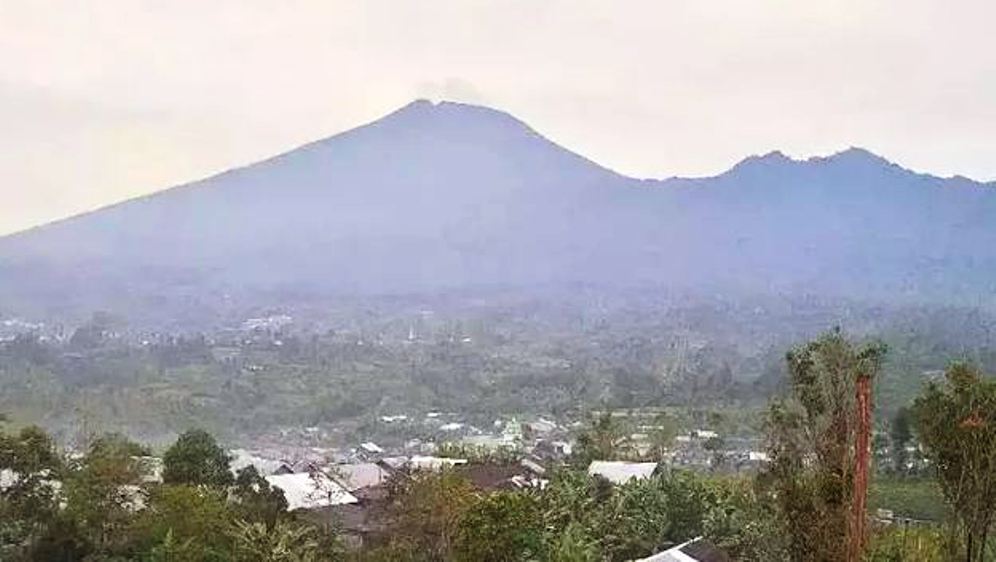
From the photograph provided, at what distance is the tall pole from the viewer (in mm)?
7832

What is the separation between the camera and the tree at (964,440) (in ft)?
29.6

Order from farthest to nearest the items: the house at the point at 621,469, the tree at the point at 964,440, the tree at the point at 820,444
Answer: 1. the house at the point at 621,469
2. the tree at the point at 964,440
3. the tree at the point at 820,444

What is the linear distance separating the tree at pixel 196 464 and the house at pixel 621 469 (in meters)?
6.24

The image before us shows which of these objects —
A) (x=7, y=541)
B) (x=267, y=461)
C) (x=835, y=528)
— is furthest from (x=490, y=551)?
(x=267, y=461)

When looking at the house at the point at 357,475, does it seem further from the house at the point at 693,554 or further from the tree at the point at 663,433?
the house at the point at 693,554

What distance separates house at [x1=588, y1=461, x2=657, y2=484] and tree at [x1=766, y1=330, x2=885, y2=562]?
9.18 m

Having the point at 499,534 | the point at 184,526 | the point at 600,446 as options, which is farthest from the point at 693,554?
the point at 600,446

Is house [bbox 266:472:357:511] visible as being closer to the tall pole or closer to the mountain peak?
the tall pole

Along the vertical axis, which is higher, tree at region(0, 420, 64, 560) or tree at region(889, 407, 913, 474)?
tree at region(0, 420, 64, 560)

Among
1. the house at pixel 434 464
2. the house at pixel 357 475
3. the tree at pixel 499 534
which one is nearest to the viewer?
the tree at pixel 499 534

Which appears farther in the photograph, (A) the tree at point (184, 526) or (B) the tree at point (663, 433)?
(B) the tree at point (663, 433)

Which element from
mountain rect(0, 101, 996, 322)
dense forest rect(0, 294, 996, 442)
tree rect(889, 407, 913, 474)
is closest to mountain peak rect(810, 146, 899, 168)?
mountain rect(0, 101, 996, 322)

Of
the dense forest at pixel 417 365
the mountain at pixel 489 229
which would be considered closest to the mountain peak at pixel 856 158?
the mountain at pixel 489 229

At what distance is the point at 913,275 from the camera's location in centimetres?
10912
